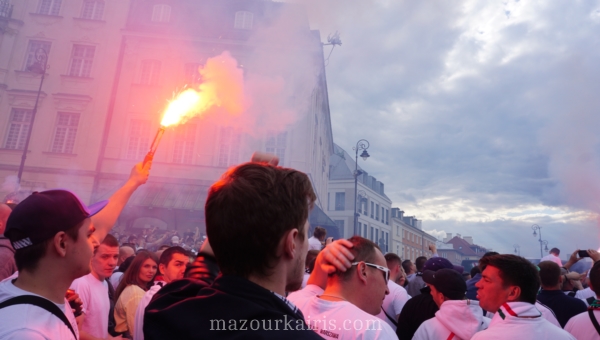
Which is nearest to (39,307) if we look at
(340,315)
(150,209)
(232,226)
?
(232,226)

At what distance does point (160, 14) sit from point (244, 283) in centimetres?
2228

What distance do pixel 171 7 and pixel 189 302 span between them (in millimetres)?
22435

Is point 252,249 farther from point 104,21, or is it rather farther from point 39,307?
point 104,21

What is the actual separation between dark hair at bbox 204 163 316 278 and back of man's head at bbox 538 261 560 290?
176 inches

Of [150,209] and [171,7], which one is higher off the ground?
[171,7]

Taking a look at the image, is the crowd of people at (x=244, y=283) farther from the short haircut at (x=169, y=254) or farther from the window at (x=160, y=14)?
the window at (x=160, y=14)

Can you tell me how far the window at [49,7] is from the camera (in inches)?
765

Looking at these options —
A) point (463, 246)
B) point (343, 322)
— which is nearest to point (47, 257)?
point (343, 322)

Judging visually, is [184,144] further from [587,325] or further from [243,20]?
[587,325]

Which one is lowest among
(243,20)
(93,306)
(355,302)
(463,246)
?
(93,306)

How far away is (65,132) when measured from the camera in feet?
60.0

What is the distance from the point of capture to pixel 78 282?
11.1 ft

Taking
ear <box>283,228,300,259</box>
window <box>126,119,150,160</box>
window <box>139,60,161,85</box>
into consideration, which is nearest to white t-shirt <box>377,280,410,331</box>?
ear <box>283,228,300,259</box>

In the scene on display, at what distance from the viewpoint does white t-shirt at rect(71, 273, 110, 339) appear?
129 inches
